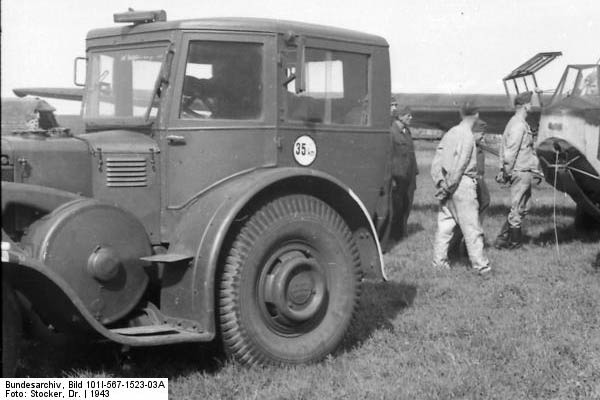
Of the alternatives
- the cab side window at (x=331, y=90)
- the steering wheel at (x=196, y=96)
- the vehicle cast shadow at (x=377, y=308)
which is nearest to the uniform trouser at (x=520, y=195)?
the vehicle cast shadow at (x=377, y=308)

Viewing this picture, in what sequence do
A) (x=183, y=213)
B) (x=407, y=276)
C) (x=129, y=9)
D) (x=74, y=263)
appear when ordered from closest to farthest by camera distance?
1. (x=74, y=263)
2. (x=183, y=213)
3. (x=129, y=9)
4. (x=407, y=276)

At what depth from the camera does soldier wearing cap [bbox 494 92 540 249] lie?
33.7 feet

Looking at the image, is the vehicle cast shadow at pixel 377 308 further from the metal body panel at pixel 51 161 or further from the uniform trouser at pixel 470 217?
the metal body panel at pixel 51 161

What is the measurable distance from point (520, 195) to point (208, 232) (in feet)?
22.1

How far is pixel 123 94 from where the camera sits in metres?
5.20

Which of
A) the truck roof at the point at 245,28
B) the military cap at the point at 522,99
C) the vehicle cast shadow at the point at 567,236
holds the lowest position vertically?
the vehicle cast shadow at the point at 567,236

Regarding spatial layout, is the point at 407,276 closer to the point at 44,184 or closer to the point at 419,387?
the point at 419,387

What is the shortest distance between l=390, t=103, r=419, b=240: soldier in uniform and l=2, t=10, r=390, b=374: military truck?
15.6 ft

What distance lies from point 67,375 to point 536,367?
9.41ft

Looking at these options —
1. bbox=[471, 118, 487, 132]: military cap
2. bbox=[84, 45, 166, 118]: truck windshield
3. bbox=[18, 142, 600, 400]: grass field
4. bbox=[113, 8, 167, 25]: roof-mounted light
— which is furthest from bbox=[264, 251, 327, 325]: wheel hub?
bbox=[471, 118, 487, 132]: military cap

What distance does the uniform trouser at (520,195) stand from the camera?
10.3 meters

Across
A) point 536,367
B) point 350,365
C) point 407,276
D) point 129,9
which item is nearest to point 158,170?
point 129,9

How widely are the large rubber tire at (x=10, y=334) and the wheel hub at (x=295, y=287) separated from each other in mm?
1436

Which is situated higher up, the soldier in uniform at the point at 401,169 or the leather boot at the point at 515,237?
the soldier in uniform at the point at 401,169
